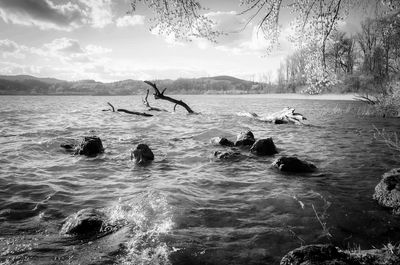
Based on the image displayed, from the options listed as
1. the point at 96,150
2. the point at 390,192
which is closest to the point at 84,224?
the point at 390,192

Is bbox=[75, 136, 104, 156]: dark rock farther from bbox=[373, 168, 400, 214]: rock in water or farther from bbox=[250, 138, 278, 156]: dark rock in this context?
bbox=[373, 168, 400, 214]: rock in water

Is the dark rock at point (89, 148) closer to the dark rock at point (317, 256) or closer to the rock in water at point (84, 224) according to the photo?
the rock in water at point (84, 224)

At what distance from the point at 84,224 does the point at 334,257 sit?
4.88m

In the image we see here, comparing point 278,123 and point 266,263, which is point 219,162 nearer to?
point 266,263

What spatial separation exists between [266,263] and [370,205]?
4.16 metres

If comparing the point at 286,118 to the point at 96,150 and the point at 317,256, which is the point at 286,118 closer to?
the point at 96,150

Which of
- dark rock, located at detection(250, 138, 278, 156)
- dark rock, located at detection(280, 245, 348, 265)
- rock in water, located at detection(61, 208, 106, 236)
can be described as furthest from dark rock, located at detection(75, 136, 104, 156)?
dark rock, located at detection(280, 245, 348, 265)

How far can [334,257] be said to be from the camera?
379 centimetres

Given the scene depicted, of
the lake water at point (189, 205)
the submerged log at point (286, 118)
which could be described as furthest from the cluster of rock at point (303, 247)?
the submerged log at point (286, 118)

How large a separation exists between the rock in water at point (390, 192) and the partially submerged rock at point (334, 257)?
4.04 meters

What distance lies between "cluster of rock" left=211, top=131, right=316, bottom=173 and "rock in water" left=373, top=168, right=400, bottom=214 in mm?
3199

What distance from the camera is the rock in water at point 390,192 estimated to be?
7.46m

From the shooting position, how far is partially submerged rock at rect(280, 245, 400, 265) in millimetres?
3695

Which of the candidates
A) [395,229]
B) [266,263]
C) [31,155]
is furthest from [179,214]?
[31,155]
